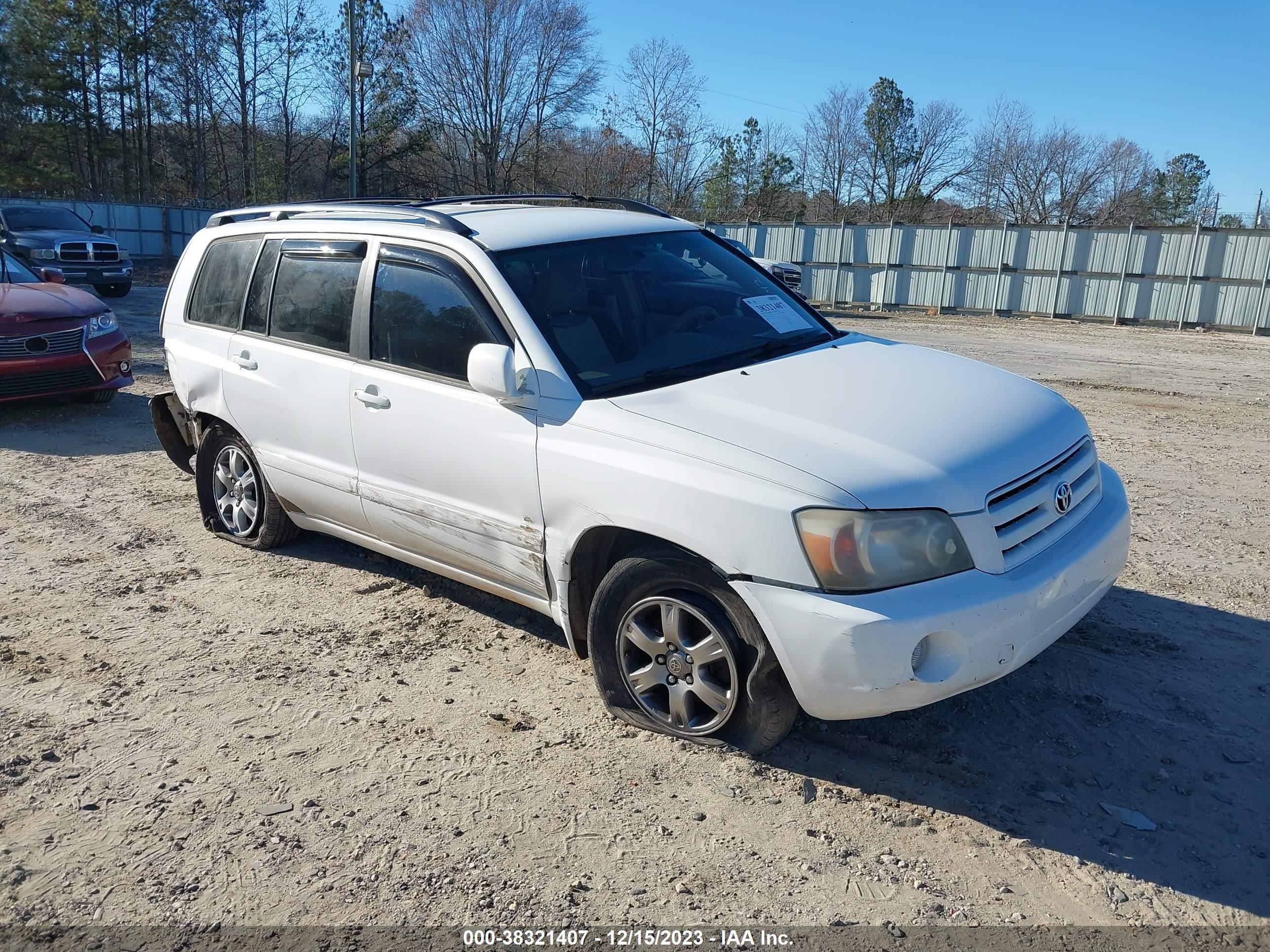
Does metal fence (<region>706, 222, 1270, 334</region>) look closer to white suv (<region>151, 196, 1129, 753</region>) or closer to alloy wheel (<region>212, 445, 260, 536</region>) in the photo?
white suv (<region>151, 196, 1129, 753</region>)

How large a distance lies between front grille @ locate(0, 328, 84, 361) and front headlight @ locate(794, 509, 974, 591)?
7931 millimetres

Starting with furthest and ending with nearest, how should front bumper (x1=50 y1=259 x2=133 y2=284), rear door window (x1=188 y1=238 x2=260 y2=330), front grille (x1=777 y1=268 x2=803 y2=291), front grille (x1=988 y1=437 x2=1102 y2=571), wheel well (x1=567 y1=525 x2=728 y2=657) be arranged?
front grille (x1=777 y1=268 x2=803 y2=291)
front bumper (x1=50 y1=259 x2=133 y2=284)
rear door window (x1=188 y1=238 x2=260 y2=330)
wheel well (x1=567 y1=525 x2=728 y2=657)
front grille (x1=988 y1=437 x2=1102 y2=571)

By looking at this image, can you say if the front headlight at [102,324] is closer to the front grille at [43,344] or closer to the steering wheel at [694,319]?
the front grille at [43,344]

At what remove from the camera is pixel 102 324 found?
9.02 metres

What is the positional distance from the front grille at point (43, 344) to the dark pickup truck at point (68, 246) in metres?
12.0

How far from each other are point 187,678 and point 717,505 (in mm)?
2536

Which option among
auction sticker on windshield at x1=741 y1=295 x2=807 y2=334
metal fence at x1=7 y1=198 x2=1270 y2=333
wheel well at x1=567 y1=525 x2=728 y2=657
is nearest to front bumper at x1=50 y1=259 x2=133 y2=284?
metal fence at x1=7 y1=198 x2=1270 y2=333

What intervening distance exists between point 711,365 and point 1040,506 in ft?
4.51

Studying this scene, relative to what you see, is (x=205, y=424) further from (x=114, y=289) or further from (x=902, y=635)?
(x=114, y=289)

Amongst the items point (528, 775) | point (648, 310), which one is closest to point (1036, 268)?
point (648, 310)

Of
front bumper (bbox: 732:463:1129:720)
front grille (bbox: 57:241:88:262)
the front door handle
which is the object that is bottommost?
front bumper (bbox: 732:463:1129:720)

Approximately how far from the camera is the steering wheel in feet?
13.8

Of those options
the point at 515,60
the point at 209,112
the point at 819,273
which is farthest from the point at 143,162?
the point at 819,273

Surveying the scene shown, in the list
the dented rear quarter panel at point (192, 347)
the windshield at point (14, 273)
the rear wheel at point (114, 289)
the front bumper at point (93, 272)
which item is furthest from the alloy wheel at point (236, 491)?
the rear wheel at point (114, 289)
